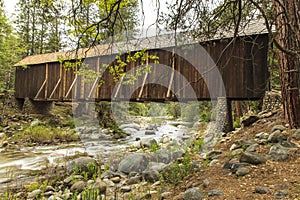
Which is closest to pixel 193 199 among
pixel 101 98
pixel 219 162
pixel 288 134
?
pixel 219 162

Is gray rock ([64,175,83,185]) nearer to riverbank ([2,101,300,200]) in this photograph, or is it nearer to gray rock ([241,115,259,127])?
riverbank ([2,101,300,200])

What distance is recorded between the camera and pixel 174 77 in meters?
9.97

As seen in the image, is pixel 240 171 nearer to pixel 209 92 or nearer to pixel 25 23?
pixel 209 92

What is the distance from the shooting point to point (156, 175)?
4109 mm

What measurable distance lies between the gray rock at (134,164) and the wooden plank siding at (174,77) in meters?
1.66

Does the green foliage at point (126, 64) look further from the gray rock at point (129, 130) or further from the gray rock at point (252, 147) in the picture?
the gray rock at point (129, 130)

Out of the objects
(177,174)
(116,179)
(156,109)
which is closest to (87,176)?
(116,179)

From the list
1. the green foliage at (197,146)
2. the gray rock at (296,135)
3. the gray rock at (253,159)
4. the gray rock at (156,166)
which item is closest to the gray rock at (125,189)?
the gray rock at (156,166)

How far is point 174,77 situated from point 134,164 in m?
5.68

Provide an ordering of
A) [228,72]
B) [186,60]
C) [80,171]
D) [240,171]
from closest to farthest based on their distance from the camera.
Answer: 1. [240,171]
2. [80,171]
3. [228,72]
4. [186,60]

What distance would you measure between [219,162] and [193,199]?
62.3 inches

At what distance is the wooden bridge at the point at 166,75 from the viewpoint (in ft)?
26.2

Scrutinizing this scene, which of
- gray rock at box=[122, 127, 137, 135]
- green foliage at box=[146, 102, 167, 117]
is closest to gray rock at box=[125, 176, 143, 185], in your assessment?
gray rock at box=[122, 127, 137, 135]

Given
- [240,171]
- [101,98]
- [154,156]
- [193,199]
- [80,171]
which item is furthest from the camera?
[101,98]
